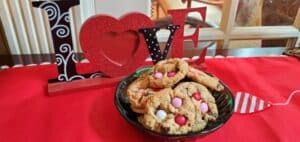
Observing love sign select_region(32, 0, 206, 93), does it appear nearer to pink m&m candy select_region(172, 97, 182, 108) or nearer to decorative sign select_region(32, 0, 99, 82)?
decorative sign select_region(32, 0, 99, 82)

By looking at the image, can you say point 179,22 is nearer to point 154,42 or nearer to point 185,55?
point 154,42

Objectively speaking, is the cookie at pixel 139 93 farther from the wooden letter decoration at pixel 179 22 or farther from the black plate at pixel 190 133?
the wooden letter decoration at pixel 179 22

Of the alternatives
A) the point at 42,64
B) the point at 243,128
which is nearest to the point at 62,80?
the point at 42,64

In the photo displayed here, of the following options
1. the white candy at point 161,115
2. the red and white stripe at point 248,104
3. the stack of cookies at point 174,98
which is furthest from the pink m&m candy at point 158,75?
the red and white stripe at point 248,104

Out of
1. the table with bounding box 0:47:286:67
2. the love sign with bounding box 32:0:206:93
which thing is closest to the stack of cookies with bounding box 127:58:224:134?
the love sign with bounding box 32:0:206:93

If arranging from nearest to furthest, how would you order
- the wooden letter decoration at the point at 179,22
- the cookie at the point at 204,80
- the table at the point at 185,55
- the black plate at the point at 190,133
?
the black plate at the point at 190,133, the cookie at the point at 204,80, the wooden letter decoration at the point at 179,22, the table at the point at 185,55

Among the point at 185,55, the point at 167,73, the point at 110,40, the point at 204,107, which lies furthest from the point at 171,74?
the point at 185,55
